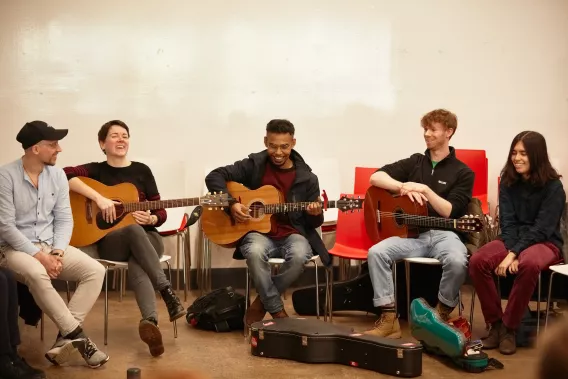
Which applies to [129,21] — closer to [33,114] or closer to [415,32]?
[33,114]

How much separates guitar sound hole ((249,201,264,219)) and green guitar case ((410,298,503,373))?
114cm

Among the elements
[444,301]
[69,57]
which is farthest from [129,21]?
[444,301]

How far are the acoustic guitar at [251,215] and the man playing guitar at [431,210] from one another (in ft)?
1.55

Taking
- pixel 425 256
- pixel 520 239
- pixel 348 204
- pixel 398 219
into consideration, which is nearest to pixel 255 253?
pixel 348 204

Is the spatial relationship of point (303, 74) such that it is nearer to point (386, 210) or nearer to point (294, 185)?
point (294, 185)

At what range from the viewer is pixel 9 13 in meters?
6.15

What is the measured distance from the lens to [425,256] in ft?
16.0

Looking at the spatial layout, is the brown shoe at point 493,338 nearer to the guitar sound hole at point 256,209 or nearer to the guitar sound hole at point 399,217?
the guitar sound hole at point 399,217

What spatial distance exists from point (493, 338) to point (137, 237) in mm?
2150

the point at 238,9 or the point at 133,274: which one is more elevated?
the point at 238,9

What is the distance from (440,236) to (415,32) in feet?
7.33

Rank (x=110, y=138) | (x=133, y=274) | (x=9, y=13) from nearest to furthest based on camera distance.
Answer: (x=133, y=274) < (x=110, y=138) < (x=9, y=13)

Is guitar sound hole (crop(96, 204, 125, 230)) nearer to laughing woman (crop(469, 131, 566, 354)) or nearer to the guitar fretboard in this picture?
the guitar fretboard

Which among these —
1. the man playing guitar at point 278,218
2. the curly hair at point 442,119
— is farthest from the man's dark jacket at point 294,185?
the curly hair at point 442,119
